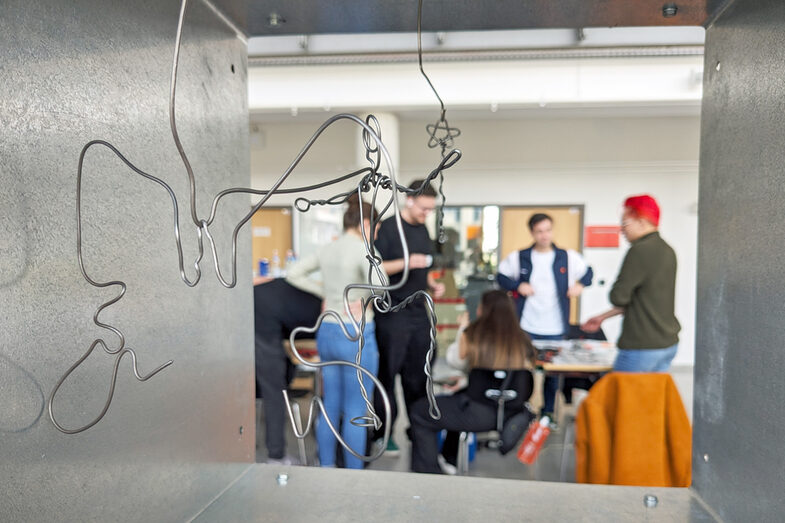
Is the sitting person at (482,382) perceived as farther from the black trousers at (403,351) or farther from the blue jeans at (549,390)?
the blue jeans at (549,390)

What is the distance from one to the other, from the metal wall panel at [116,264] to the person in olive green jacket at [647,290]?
218 cm

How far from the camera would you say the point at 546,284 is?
3.88 metres

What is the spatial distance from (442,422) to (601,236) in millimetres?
4478

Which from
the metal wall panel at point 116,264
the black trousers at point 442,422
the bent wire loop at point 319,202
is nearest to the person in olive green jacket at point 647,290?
the black trousers at point 442,422

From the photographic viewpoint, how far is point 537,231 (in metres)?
3.80

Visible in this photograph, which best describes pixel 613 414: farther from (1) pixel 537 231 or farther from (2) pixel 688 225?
(2) pixel 688 225

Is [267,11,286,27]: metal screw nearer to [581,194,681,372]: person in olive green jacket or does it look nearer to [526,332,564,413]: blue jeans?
[581,194,681,372]: person in olive green jacket

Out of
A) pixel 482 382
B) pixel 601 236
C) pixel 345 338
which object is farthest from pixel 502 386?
pixel 601 236

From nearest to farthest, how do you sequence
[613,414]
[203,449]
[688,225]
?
[203,449]
[613,414]
[688,225]

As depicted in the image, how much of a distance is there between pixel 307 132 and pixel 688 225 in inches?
185

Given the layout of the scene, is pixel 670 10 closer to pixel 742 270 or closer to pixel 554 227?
pixel 742 270

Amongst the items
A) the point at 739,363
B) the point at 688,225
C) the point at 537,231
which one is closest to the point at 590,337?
the point at 537,231

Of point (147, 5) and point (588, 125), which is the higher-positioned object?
point (588, 125)

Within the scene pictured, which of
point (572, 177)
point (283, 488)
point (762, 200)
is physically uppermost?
point (572, 177)
